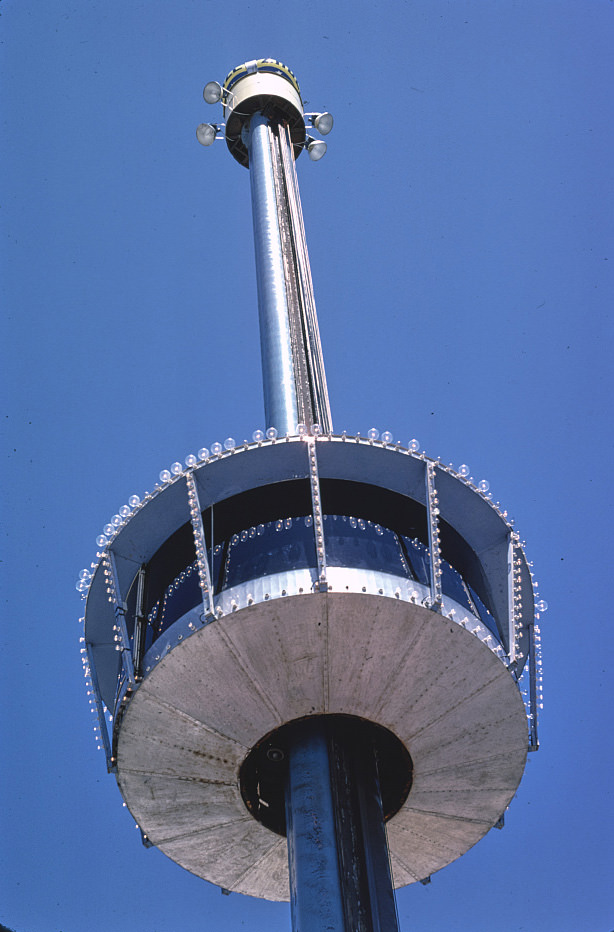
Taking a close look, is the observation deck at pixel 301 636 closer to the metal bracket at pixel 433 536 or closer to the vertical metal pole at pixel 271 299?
the metal bracket at pixel 433 536

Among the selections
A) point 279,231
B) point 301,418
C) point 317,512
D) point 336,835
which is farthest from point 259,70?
point 336,835

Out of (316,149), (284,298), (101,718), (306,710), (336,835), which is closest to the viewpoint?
(336,835)

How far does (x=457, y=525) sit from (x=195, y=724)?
7.25 metres

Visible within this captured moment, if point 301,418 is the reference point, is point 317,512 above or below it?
below

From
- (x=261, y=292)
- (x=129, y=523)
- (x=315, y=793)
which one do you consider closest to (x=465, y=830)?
(x=315, y=793)

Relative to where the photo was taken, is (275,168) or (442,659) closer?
(442,659)

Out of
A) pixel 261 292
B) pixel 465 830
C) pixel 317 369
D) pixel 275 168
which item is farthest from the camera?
pixel 275 168

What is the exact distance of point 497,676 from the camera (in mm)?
17969

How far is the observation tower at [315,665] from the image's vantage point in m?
17.0

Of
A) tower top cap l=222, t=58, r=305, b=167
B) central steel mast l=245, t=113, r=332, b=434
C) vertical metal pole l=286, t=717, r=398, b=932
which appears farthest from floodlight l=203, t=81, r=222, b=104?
vertical metal pole l=286, t=717, r=398, b=932

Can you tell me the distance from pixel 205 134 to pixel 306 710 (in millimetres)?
26524

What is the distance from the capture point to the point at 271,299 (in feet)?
90.5

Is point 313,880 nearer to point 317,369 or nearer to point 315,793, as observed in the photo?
point 315,793

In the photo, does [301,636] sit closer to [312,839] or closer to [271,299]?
[312,839]
